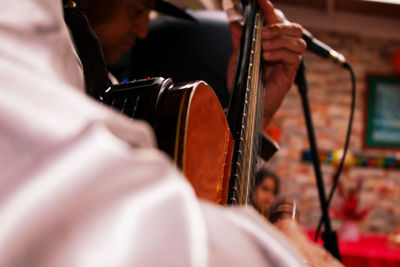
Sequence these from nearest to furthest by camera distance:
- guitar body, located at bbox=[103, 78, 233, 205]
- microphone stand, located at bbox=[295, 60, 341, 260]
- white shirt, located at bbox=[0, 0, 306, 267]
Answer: white shirt, located at bbox=[0, 0, 306, 267], guitar body, located at bbox=[103, 78, 233, 205], microphone stand, located at bbox=[295, 60, 341, 260]

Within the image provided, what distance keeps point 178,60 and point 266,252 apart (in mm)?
918

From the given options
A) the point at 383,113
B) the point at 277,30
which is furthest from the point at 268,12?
the point at 383,113

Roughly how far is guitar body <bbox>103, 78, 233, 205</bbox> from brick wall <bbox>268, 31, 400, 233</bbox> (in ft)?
13.5

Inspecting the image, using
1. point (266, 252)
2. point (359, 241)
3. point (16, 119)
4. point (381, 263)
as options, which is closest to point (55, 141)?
point (16, 119)

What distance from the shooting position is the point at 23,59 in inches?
9.3

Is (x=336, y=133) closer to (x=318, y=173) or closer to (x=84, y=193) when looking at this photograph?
(x=318, y=173)

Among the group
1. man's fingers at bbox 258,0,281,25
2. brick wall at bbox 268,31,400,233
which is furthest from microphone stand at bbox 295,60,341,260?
brick wall at bbox 268,31,400,233

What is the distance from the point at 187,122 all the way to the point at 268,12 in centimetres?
68

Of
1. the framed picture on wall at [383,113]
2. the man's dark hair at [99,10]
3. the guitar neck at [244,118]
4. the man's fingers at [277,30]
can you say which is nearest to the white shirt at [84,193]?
the guitar neck at [244,118]

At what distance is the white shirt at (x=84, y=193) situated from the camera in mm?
180

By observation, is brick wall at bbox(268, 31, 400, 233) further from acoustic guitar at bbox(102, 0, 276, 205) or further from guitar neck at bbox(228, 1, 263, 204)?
acoustic guitar at bbox(102, 0, 276, 205)

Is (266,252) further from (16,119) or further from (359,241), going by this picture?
(359,241)

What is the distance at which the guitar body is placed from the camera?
0.33 m

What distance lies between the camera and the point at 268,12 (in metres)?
0.92
